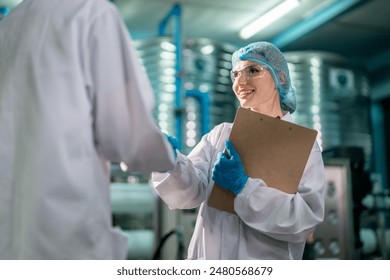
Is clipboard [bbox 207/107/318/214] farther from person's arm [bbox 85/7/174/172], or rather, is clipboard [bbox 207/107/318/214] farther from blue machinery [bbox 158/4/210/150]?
blue machinery [bbox 158/4/210/150]

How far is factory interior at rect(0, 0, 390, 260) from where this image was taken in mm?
3070

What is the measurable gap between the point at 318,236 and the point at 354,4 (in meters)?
1.96

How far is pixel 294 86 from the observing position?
3787mm

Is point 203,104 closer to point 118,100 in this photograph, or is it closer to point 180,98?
point 180,98

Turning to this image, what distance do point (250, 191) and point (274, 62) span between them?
19.2 inches

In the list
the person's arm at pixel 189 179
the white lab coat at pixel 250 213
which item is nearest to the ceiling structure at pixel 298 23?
the person's arm at pixel 189 179

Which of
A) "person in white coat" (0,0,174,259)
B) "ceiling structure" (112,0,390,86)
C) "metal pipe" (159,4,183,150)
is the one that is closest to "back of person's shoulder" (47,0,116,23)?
"person in white coat" (0,0,174,259)

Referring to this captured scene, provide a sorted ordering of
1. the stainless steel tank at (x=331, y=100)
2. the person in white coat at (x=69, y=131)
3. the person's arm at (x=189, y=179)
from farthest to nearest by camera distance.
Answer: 1. the stainless steel tank at (x=331, y=100)
2. the person's arm at (x=189, y=179)
3. the person in white coat at (x=69, y=131)

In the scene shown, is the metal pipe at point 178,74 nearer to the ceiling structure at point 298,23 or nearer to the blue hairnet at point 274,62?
the ceiling structure at point 298,23

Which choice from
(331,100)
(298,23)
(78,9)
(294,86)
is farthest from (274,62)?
(298,23)

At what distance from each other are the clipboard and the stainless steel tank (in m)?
2.41

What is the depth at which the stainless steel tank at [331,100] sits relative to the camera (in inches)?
150

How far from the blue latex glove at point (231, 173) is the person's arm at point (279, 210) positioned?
0.8 inches
